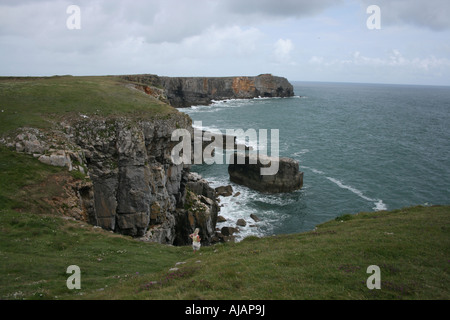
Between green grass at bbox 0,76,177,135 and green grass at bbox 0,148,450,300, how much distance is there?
18.6 feet

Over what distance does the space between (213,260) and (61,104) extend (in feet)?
92.8

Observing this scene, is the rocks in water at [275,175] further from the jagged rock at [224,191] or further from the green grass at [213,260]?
the green grass at [213,260]

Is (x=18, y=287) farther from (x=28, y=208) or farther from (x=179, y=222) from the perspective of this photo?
(x=179, y=222)

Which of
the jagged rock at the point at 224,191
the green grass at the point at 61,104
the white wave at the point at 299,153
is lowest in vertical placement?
the jagged rock at the point at 224,191

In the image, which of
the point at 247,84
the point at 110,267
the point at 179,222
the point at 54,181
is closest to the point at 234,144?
the point at 179,222

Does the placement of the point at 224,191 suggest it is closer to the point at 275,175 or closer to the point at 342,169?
the point at 275,175

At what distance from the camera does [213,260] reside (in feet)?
62.1

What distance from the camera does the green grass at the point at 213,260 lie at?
44.9 feet

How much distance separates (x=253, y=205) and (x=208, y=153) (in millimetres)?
29585

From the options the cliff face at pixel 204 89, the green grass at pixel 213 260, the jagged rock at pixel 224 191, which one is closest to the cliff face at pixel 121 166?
the green grass at pixel 213 260

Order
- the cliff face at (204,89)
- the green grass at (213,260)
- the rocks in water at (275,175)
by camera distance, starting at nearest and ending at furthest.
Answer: the green grass at (213,260) → the rocks in water at (275,175) → the cliff face at (204,89)

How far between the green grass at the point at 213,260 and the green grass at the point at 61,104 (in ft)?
18.6

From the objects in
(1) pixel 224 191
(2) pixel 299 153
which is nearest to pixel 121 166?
(1) pixel 224 191

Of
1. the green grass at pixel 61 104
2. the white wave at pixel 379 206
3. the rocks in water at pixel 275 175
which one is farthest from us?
the rocks in water at pixel 275 175
